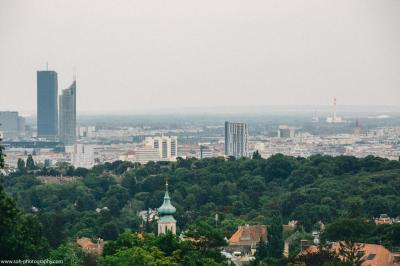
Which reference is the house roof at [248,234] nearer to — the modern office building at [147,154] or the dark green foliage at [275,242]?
the dark green foliage at [275,242]

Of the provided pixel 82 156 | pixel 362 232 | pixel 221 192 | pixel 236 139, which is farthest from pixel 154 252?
pixel 236 139

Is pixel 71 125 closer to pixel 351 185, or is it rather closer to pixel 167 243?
pixel 351 185

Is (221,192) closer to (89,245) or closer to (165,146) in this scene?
(89,245)

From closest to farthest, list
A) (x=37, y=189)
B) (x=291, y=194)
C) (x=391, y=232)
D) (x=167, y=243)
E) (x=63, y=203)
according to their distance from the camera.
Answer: (x=167, y=243) → (x=391, y=232) → (x=291, y=194) → (x=63, y=203) → (x=37, y=189)

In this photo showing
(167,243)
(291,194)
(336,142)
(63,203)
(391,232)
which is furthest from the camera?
(336,142)

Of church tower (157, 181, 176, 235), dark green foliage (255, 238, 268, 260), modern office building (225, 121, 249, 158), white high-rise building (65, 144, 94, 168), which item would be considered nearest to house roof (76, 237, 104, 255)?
church tower (157, 181, 176, 235)

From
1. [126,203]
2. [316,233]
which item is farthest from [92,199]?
[316,233]
